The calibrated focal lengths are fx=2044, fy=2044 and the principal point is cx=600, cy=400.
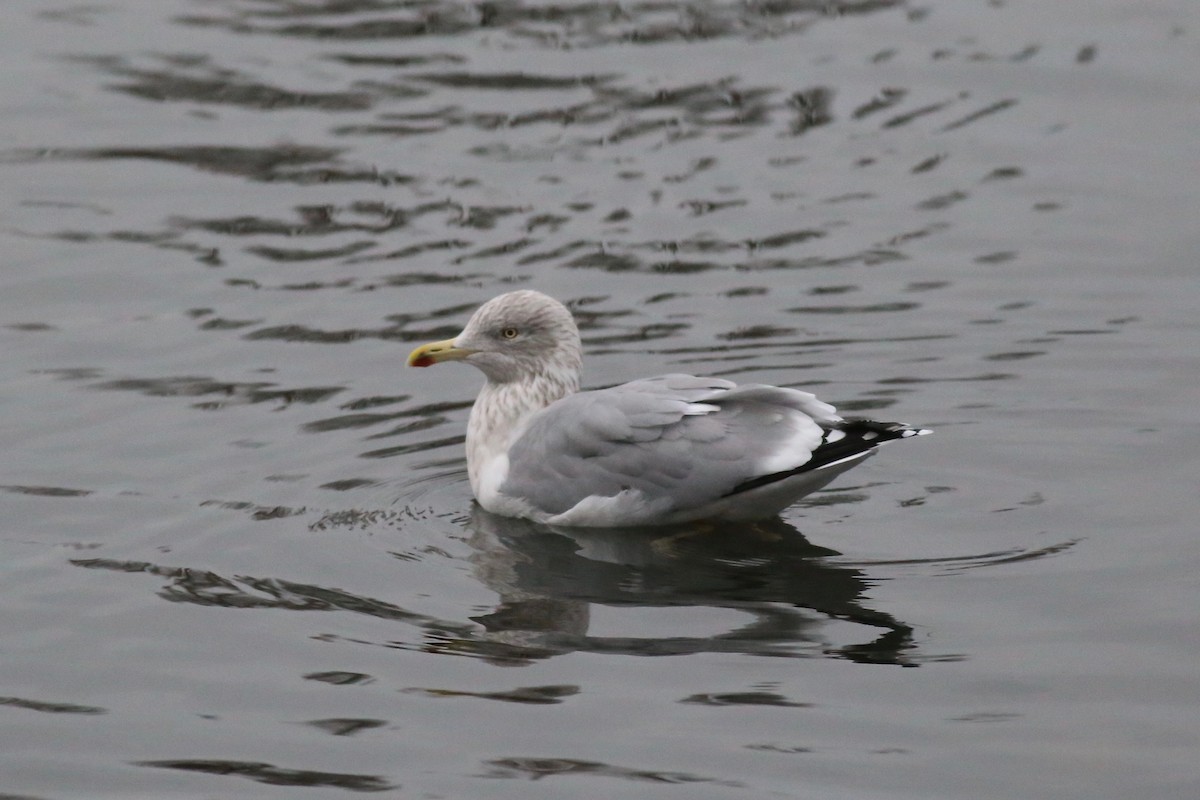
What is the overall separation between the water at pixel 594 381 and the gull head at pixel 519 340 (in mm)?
584

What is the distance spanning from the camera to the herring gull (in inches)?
332

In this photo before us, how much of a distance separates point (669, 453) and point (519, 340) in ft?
3.98

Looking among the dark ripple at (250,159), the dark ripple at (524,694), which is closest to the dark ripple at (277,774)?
the dark ripple at (524,694)

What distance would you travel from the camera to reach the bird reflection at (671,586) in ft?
24.3

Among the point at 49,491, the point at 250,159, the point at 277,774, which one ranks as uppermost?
the point at 250,159

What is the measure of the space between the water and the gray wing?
0.88ft

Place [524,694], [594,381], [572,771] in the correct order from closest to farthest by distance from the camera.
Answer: [572,771], [524,694], [594,381]

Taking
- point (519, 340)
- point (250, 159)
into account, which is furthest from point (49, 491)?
point (250, 159)

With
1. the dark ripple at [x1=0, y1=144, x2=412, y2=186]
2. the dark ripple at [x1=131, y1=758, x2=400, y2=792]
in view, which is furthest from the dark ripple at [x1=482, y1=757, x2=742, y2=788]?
the dark ripple at [x1=0, y1=144, x2=412, y2=186]

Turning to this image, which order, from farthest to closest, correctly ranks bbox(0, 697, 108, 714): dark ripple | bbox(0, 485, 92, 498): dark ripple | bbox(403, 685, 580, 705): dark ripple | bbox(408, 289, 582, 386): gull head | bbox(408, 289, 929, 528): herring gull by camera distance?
bbox(408, 289, 582, 386): gull head < bbox(0, 485, 92, 498): dark ripple < bbox(408, 289, 929, 528): herring gull < bbox(0, 697, 108, 714): dark ripple < bbox(403, 685, 580, 705): dark ripple

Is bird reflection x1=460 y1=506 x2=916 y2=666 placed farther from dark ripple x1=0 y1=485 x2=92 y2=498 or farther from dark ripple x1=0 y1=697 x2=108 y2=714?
dark ripple x1=0 y1=485 x2=92 y2=498

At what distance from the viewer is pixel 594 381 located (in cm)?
1059

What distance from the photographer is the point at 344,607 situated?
7.86 metres

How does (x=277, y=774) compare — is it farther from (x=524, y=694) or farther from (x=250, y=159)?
(x=250, y=159)
